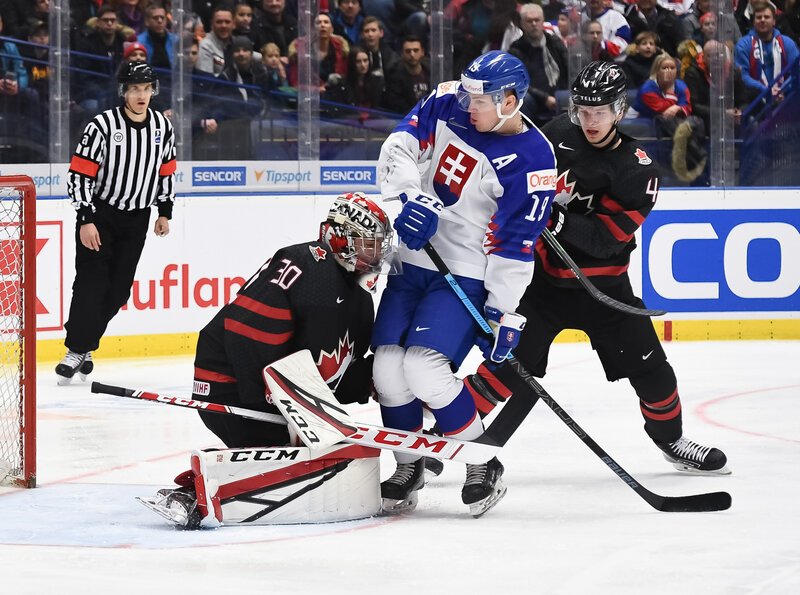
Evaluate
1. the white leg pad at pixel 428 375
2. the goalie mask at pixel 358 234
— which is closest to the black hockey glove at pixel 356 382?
the white leg pad at pixel 428 375

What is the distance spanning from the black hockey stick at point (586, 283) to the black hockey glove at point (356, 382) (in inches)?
25.2

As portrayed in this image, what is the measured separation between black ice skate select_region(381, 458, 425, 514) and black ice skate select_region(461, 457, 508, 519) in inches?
4.7

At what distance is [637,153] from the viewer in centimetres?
372

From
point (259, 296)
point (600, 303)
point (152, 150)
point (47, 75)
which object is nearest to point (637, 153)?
point (600, 303)

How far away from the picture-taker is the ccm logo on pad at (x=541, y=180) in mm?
3264

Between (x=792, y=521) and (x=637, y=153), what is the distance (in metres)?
1.08

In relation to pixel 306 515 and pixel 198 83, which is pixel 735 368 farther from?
pixel 306 515

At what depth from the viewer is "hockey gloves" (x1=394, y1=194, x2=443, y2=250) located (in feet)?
10.4

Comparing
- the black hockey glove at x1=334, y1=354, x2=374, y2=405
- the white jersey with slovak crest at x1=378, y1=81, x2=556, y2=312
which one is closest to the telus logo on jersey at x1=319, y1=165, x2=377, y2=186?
the white jersey with slovak crest at x1=378, y1=81, x2=556, y2=312

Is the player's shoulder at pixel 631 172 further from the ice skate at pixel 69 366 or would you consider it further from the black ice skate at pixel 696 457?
the ice skate at pixel 69 366

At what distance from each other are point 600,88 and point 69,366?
2787 millimetres

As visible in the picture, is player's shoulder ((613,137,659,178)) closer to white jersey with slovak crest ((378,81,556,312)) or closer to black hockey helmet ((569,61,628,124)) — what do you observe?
black hockey helmet ((569,61,628,124))

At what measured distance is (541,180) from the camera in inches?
129

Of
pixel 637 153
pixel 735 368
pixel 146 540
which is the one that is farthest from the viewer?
pixel 735 368
